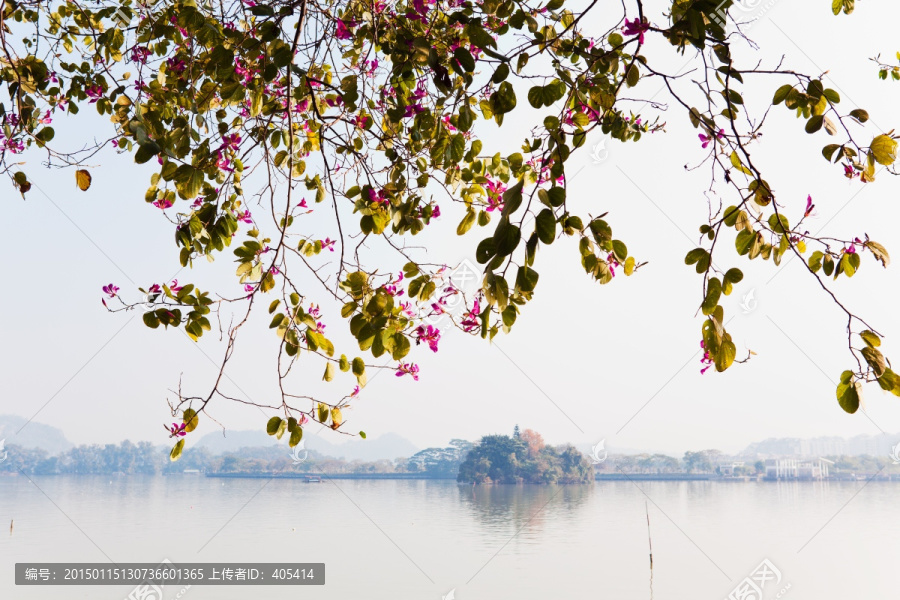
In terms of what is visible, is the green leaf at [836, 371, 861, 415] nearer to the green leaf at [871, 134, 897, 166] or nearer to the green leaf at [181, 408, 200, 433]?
the green leaf at [871, 134, 897, 166]

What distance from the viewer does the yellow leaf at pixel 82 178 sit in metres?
2.13

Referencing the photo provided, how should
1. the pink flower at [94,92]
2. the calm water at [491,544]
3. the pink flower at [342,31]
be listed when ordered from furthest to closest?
the calm water at [491,544], the pink flower at [94,92], the pink flower at [342,31]

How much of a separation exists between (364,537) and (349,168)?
831 inches

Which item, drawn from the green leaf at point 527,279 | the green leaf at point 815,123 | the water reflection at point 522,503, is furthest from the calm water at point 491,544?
the green leaf at point 527,279

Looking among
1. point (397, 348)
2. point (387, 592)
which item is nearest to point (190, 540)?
point (387, 592)

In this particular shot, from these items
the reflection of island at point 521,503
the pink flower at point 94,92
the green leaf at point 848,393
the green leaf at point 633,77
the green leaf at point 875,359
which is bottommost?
the reflection of island at point 521,503

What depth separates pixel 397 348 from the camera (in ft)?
4.73

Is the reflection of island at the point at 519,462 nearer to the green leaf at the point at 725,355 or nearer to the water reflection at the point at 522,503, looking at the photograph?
the water reflection at the point at 522,503
